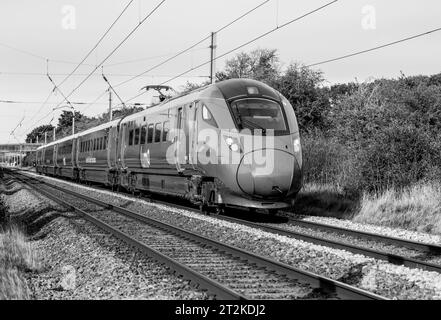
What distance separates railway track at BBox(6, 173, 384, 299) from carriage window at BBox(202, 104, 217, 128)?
101 inches

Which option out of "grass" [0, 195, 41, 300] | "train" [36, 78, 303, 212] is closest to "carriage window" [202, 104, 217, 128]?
"train" [36, 78, 303, 212]

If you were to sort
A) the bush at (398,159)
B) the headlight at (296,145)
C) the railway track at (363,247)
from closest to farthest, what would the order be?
the railway track at (363,247)
the headlight at (296,145)
the bush at (398,159)

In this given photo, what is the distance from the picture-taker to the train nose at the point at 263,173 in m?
11.7

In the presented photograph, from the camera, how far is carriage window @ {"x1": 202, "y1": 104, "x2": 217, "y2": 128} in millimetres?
12414

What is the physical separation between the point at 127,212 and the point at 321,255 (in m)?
7.65

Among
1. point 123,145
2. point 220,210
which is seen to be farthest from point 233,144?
point 123,145

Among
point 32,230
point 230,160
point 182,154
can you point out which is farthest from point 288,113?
point 32,230

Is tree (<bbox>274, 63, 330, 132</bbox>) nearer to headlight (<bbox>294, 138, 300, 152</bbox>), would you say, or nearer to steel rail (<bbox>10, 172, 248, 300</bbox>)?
headlight (<bbox>294, 138, 300, 152</bbox>)

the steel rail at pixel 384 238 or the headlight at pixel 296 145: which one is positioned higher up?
the headlight at pixel 296 145

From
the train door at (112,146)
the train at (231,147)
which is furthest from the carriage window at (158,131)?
the train door at (112,146)

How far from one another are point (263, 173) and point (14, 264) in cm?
562

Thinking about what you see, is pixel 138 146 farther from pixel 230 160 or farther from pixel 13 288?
pixel 13 288

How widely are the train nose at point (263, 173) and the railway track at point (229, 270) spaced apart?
186 cm

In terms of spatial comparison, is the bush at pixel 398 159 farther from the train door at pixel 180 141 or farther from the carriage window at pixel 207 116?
the carriage window at pixel 207 116
